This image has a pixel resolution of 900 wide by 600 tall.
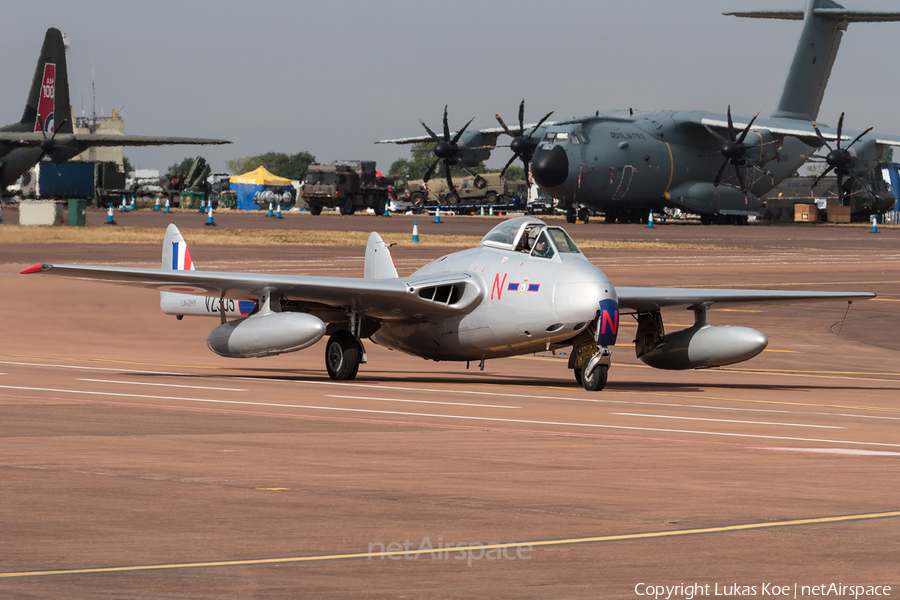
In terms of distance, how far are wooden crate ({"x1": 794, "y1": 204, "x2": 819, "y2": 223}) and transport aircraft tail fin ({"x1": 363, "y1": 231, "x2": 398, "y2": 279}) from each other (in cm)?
9617

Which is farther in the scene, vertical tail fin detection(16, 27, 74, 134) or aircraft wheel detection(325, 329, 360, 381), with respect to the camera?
vertical tail fin detection(16, 27, 74, 134)

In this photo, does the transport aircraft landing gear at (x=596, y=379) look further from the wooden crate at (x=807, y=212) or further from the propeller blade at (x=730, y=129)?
the wooden crate at (x=807, y=212)

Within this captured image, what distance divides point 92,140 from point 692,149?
3986 cm

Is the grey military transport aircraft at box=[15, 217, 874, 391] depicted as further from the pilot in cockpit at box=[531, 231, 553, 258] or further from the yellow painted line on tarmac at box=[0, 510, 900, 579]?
the yellow painted line on tarmac at box=[0, 510, 900, 579]

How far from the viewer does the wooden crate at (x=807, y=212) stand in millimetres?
114188

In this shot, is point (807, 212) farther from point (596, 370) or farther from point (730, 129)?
point (596, 370)

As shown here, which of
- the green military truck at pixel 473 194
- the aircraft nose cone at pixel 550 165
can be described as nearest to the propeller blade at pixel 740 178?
the aircraft nose cone at pixel 550 165

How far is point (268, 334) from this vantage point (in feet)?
64.5

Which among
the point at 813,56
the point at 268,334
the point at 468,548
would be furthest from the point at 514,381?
the point at 813,56

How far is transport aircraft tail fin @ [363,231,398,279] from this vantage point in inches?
919

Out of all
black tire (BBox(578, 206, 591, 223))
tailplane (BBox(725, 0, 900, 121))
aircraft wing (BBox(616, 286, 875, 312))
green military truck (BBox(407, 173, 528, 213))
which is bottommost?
green military truck (BBox(407, 173, 528, 213))

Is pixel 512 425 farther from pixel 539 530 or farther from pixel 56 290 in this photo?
pixel 56 290

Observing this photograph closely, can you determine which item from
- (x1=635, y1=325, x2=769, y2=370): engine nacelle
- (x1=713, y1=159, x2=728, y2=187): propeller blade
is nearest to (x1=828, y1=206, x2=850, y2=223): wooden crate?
(x1=713, y1=159, x2=728, y2=187): propeller blade

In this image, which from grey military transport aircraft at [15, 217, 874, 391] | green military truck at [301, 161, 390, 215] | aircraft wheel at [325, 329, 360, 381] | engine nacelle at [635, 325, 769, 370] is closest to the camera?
grey military transport aircraft at [15, 217, 874, 391]
